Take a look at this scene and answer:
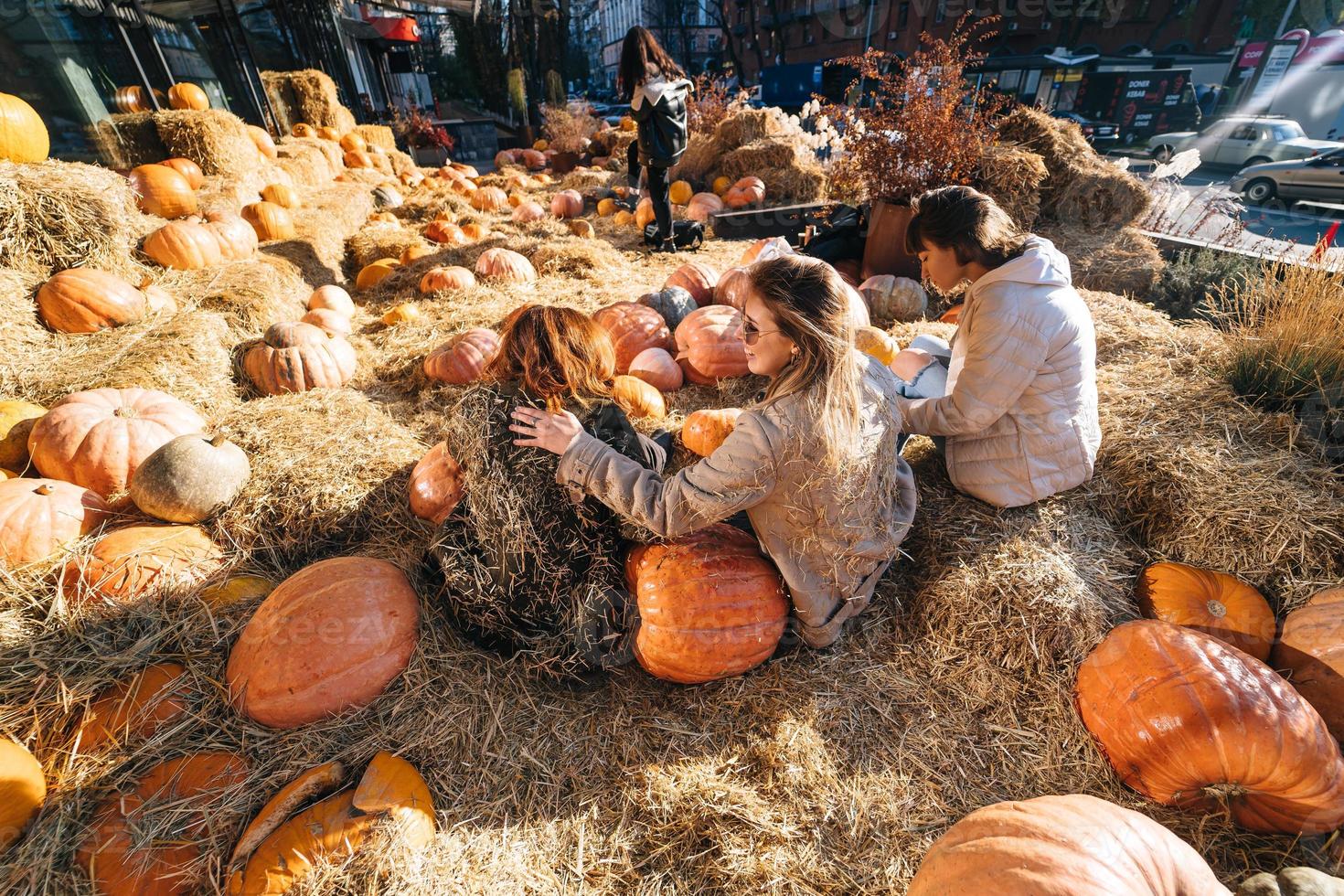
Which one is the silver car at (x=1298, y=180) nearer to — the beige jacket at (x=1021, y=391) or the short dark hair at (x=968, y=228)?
the beige jacket at (x=1021, y=391)

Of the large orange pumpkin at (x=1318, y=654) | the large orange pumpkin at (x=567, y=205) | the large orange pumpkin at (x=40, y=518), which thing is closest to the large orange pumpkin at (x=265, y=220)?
the large orange pumpkin at (x=567, y=205)

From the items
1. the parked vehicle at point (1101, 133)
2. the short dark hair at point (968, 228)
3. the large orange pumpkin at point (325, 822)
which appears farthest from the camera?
the parked vehicle at point (1101, 133)

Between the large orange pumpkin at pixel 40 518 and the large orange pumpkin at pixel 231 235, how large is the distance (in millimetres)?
3873

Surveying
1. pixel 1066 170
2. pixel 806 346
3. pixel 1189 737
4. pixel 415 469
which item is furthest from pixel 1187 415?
pixel 1066 170

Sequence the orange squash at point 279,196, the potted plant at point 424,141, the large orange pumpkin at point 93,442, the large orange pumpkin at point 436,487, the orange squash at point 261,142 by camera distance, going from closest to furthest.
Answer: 1. the large orange pumpkin at point 93,442
2. the large orange pumpkin at point 436,487
3. the orange squash at point 279,196
4. the orange squash at point 261,142
5. the potted plant at point 424,141

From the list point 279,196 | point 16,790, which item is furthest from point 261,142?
point 16,790

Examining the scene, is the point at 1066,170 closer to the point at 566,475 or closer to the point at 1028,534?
the point at 1028,534

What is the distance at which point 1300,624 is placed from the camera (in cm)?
221

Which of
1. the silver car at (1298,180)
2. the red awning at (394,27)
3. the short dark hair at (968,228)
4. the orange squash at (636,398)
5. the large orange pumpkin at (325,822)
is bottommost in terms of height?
the silver car at (1298,180)

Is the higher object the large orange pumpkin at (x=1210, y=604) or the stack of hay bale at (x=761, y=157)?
the stack of hay bale at (x=761, y=157)

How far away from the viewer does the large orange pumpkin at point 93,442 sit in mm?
2705

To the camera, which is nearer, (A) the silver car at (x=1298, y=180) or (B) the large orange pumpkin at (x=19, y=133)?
(B) the large orange pumpkin at (x=19, y=133)

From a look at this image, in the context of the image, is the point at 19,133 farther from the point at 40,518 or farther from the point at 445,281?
the point at 40,518

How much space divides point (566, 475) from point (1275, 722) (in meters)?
2.55
